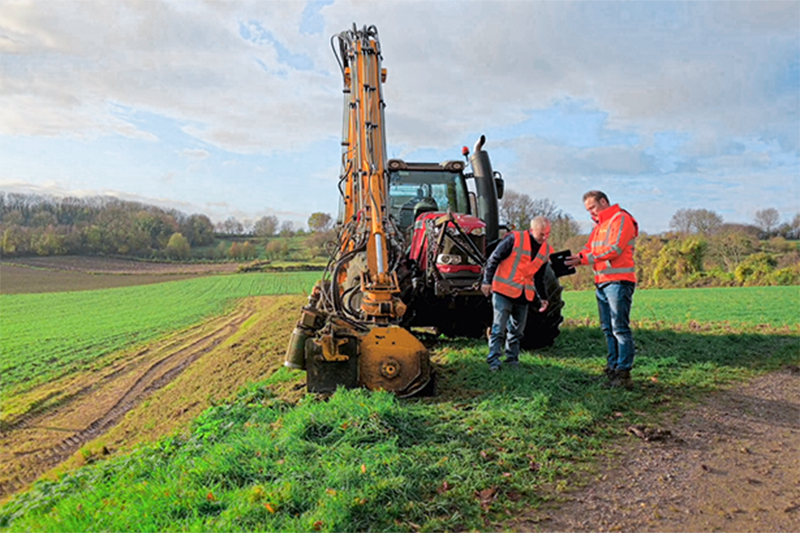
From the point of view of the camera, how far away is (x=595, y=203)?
6086 mm

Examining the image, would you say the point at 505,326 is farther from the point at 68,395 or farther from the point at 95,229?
the point at 95,229

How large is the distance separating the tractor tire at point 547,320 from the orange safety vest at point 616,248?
4.42 feet

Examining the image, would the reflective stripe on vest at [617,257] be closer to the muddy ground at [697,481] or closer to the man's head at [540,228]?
the man's head at [540,228]

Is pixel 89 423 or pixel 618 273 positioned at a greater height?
pixel 618 273

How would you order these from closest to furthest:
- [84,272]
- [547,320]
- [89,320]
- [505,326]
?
[505,326] < [547,320] < [89,320] < [84,272]

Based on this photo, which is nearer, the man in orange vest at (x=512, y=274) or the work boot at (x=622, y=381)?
the work boot at (x=622, y=381)

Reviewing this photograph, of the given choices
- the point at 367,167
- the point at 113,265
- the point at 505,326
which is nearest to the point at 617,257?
the point at 505,326

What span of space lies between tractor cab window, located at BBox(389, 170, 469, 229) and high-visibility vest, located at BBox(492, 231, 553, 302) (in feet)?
9.32

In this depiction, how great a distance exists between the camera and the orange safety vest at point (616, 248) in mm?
5711

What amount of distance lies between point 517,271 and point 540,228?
1.81 ft

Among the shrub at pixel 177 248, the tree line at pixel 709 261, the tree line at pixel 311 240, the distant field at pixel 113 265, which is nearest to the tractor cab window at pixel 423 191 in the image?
the tree line at pixel 311 240

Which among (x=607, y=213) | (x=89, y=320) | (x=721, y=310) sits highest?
(x=607, y=213)

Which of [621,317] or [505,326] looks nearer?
[621,317]

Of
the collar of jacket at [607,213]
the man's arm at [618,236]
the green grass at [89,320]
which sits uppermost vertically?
the collar of jacket at [607,213]
